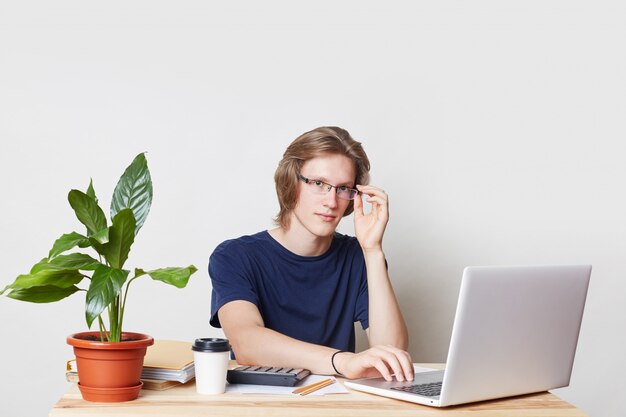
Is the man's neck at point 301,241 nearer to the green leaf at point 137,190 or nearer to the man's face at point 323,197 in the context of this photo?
the man's face at point 323,197

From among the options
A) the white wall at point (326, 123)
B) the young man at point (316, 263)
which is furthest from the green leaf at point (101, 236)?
the white wall at point (326, 123)

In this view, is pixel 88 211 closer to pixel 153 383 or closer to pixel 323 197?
pixel 153 383

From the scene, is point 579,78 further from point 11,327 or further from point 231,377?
point 11,327

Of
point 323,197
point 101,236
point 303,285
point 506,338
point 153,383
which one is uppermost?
point 323,197

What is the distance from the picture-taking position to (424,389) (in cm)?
160

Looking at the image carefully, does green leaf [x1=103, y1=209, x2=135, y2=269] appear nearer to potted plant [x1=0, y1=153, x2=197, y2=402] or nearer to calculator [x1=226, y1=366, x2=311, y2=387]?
potted plant [x1=0, y1=153, x2=197, y2=402]

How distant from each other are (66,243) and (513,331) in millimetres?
934

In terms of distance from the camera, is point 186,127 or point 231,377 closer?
point 231,377

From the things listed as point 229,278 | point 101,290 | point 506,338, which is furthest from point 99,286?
point 229,278

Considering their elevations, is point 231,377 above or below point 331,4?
below

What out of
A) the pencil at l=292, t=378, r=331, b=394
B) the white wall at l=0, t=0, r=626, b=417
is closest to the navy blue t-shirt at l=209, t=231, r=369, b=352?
the white wall at l=0, t=0, r=626, b=417

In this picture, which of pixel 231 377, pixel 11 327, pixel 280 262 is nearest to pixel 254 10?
pixel 280 262

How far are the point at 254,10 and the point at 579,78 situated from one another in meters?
1.50

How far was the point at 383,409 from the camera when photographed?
A: 149 cm
